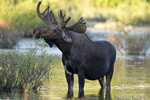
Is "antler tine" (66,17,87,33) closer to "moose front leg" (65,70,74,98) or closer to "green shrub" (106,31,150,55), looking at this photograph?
"moose front leg" (65,70,74,98)

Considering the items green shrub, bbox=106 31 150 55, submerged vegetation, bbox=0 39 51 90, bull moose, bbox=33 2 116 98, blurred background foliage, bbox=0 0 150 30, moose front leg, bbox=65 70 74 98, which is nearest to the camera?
bull moose, bbox=33 2 116 98

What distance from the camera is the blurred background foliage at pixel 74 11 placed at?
30016 millimetres

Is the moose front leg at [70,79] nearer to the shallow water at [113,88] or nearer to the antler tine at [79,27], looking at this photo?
the shallow water at [113,88]

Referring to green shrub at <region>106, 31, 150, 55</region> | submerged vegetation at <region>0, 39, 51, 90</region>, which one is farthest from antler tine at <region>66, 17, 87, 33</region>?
green shrub at <region>106, 31, 150, 55</region>

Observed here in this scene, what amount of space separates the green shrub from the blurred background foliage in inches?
174

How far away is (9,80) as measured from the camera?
41.1 feet

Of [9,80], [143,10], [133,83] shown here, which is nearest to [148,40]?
[133,83]

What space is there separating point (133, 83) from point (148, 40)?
45.2 feet

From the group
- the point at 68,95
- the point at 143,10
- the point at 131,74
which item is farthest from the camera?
the point at 143,10

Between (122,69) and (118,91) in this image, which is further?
(122,69)

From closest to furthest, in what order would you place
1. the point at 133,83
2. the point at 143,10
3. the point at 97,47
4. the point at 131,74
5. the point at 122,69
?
the point at 97,47
the point at 133,83
the point at 131,74
the point at 122,69
the point at 143,10

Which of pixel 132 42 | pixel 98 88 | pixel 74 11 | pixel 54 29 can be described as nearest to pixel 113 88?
pixel 98 88

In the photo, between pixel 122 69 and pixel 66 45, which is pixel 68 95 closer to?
pixel 66 45

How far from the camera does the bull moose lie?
12453 millimetres
